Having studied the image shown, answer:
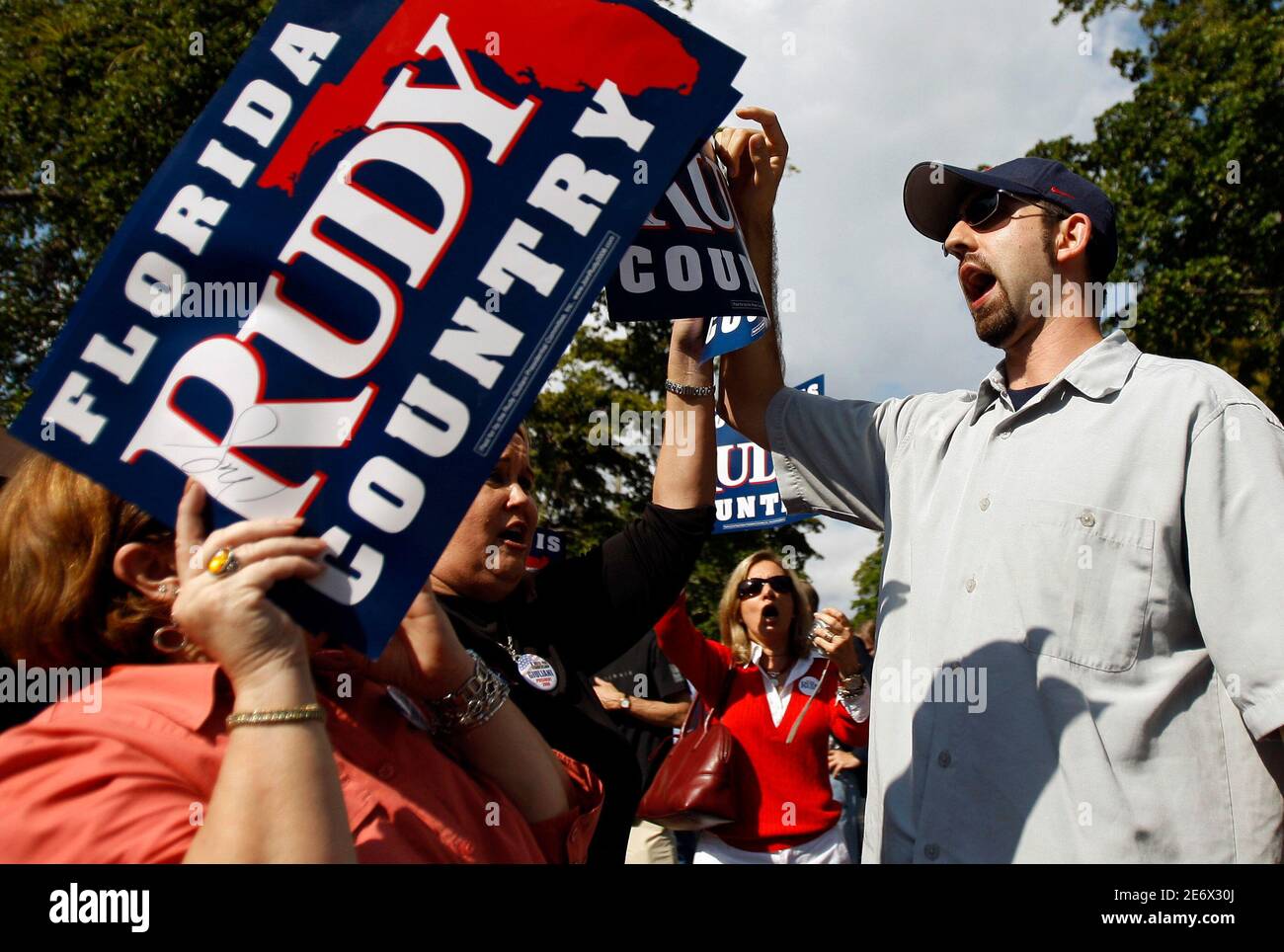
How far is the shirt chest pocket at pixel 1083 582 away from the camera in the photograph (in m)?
1.92

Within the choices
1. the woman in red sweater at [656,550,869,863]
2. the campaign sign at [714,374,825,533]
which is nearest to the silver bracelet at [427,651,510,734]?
the woman in red sweater at [656,550,869,863]

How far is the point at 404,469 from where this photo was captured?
141cm

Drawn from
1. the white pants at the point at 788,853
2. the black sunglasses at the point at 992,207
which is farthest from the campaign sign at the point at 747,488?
the black sunglasses at the point at 992,207

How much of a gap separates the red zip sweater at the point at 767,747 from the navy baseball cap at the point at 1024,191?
2322 millimetres

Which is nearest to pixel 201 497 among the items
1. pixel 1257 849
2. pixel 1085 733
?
pixel 1085 733

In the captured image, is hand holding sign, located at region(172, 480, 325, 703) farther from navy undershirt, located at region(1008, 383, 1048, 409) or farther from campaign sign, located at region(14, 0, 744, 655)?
navy undershirt, located at region(1008, 383, 1048, 409)

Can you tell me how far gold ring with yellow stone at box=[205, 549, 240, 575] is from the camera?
4.25 ft

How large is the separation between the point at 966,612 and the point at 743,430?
2.54ft

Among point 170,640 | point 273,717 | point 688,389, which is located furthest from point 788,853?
point 273,717

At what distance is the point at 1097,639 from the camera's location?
1.92 metres

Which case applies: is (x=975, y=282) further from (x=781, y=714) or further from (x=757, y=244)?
(x=781, y=714)

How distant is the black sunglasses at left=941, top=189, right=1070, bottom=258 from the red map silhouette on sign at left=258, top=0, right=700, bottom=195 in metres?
1.09

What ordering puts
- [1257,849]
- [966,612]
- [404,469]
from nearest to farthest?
[404,469] < [1257,849] < [966,612]

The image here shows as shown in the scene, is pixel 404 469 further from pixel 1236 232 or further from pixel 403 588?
pixel 1236 232
